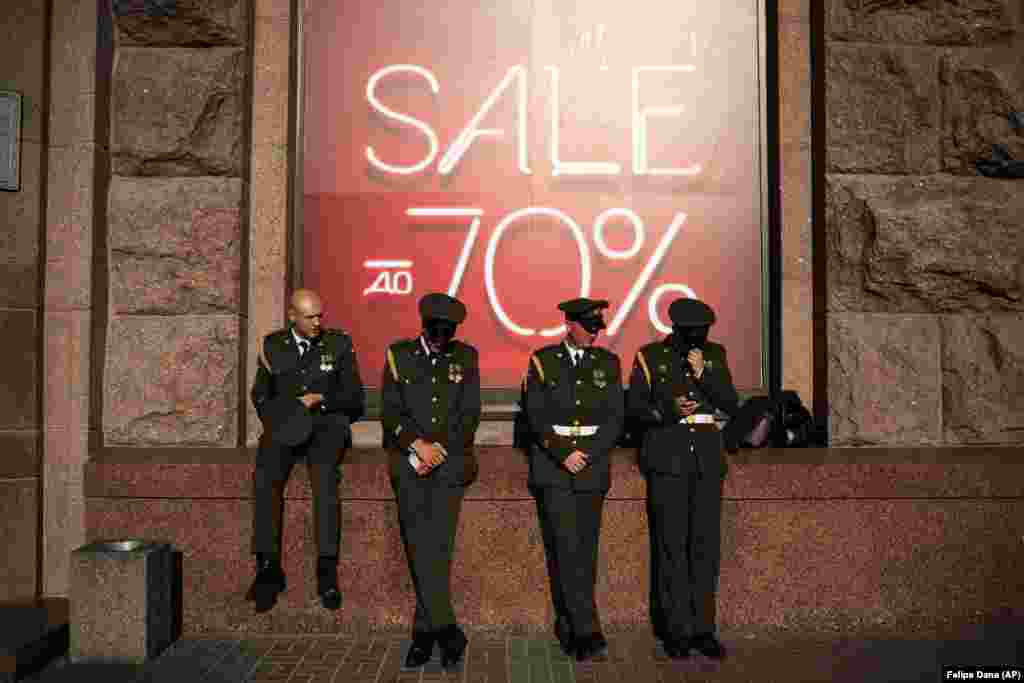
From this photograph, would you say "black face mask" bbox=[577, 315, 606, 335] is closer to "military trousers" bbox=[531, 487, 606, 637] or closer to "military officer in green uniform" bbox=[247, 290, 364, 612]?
"military trousers" bbox=[531, 487, 606, 637]

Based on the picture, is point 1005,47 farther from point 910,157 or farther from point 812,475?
point 812,475

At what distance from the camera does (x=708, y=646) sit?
5438mm

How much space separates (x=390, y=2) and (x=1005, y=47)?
18.2ft

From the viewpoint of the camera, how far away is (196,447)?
21.6 ft

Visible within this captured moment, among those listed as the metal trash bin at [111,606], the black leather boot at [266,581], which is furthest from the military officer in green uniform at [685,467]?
the metal trash bin at [111,606]

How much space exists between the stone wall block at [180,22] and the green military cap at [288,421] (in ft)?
11.0

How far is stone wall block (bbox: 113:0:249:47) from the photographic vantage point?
6.75 metres

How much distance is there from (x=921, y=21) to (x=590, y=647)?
5960mm

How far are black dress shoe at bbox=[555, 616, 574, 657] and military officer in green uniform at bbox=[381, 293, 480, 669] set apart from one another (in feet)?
2.38

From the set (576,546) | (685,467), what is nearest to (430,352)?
(576,546)

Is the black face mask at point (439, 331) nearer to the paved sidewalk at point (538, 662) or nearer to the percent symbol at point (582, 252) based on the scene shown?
the percent symbol at point (582, 252)

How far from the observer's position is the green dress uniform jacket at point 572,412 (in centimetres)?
544

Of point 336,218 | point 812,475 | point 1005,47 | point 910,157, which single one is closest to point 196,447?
point 336,218

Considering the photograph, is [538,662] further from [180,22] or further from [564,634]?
[180,22]
